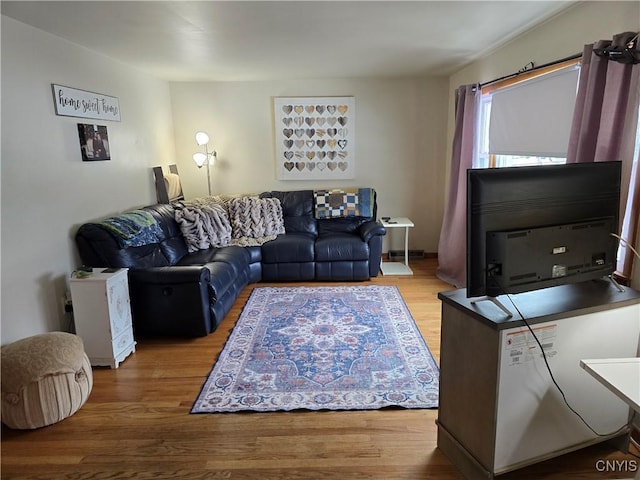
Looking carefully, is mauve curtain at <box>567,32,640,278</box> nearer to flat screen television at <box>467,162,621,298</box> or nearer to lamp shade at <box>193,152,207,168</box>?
flat screen television at <box>467,162,621,298</box>

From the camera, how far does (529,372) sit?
164 cm

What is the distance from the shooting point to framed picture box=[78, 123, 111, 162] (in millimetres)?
3242

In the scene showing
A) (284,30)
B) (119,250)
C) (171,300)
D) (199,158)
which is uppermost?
(284,30)

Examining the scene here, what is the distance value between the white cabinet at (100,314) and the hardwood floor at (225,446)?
12.1 inches

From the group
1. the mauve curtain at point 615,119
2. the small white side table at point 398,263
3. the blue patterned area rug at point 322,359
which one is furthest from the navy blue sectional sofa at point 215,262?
the mauve curtain at point 615,119

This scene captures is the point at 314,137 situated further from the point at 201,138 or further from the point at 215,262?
the point at 215,262

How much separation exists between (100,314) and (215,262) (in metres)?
1.13

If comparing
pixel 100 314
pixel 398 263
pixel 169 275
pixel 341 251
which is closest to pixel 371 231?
pixel 341 251

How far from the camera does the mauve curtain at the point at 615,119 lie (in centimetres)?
207

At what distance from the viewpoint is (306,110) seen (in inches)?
204

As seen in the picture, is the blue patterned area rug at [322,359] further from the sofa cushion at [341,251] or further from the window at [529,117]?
the window at [529,117]

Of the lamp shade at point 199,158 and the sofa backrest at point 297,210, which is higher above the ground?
the lamp shade at point 199,158

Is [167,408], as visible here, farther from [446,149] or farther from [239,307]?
[446,149]

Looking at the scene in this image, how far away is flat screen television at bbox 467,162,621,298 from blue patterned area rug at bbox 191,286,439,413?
111 centimetres
